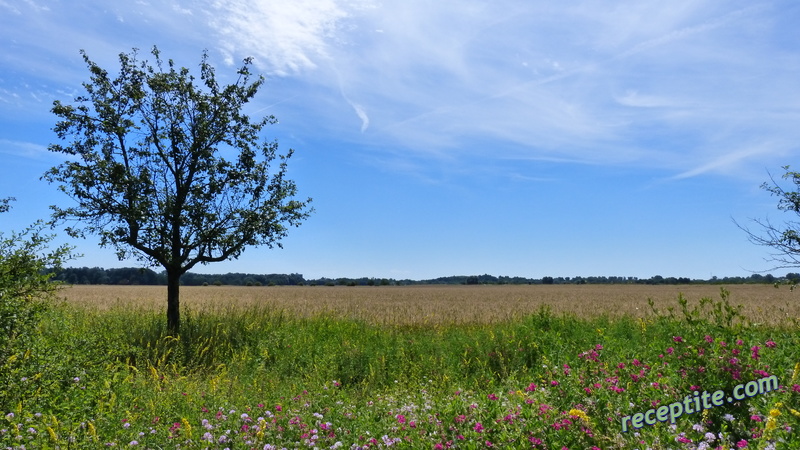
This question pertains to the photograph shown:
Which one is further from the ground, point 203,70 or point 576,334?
point 203,70

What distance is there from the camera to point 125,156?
45.8 feet

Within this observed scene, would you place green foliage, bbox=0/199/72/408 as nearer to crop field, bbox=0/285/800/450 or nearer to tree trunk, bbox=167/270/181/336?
crop field, bbox=0/285/800/450

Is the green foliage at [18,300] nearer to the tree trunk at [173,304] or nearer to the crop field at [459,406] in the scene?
the crop field at [459,406]

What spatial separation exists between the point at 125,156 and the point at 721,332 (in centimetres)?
1429

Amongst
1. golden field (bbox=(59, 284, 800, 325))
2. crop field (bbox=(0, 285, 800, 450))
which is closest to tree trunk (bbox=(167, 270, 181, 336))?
golden field (bbox=(59, 284, 800, 325))

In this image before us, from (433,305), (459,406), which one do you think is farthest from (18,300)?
(433,305)

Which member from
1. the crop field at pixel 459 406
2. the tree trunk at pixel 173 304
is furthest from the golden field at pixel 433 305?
the crop field at pixel 459 406

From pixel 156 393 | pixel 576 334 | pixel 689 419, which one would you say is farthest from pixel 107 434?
pixel 576 334

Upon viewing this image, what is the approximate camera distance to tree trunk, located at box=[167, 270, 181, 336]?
1373 centimetres

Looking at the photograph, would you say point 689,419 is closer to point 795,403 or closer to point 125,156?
point 795,403

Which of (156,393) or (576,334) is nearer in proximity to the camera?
(156,393)

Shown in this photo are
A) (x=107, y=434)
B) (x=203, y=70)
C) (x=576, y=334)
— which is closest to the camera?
(x=107, y=434)

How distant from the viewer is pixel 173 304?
14.0 meters

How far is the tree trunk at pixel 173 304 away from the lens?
1373cm
